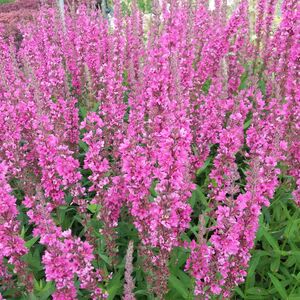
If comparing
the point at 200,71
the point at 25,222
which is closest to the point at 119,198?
the point at 25,222

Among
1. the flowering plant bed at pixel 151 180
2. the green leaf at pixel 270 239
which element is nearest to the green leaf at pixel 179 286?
the flowering plant bed at pixel 151 180

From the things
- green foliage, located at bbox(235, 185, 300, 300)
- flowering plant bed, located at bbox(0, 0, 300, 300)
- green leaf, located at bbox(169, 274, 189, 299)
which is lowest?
green foliage, located at bbox(235, 185, 300, 300)

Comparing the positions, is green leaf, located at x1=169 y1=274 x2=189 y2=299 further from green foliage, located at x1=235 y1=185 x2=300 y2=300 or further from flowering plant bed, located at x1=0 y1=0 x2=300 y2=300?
green foliage, located at x1=235 y1=185 x2=300 y2=300

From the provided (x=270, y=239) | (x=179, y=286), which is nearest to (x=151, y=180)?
(x=179, y=286)

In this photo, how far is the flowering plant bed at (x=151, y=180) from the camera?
9.95 ft

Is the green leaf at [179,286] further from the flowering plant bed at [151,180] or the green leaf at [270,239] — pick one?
the green leaf at [270,239]

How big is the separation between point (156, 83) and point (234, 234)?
189 cm

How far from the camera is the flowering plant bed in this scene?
3033 mm

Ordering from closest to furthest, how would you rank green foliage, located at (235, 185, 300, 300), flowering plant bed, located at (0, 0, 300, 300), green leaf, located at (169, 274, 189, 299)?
flowering plant bed, located at (0, 0, 300, 300) → green leaf, located at (169, 274, 189, 299) → green foliage, located at (235, 185, 300, 300)

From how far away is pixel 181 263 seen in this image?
3.99 meters

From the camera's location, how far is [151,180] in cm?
351

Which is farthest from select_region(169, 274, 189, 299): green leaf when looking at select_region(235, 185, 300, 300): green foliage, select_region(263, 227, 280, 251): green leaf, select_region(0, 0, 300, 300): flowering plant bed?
select_region(263, 227, 280, 251): green leaf

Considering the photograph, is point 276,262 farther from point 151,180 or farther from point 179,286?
point 151,180

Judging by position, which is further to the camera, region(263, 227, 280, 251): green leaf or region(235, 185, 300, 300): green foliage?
region(263, 227, 280, 251): green leaf
